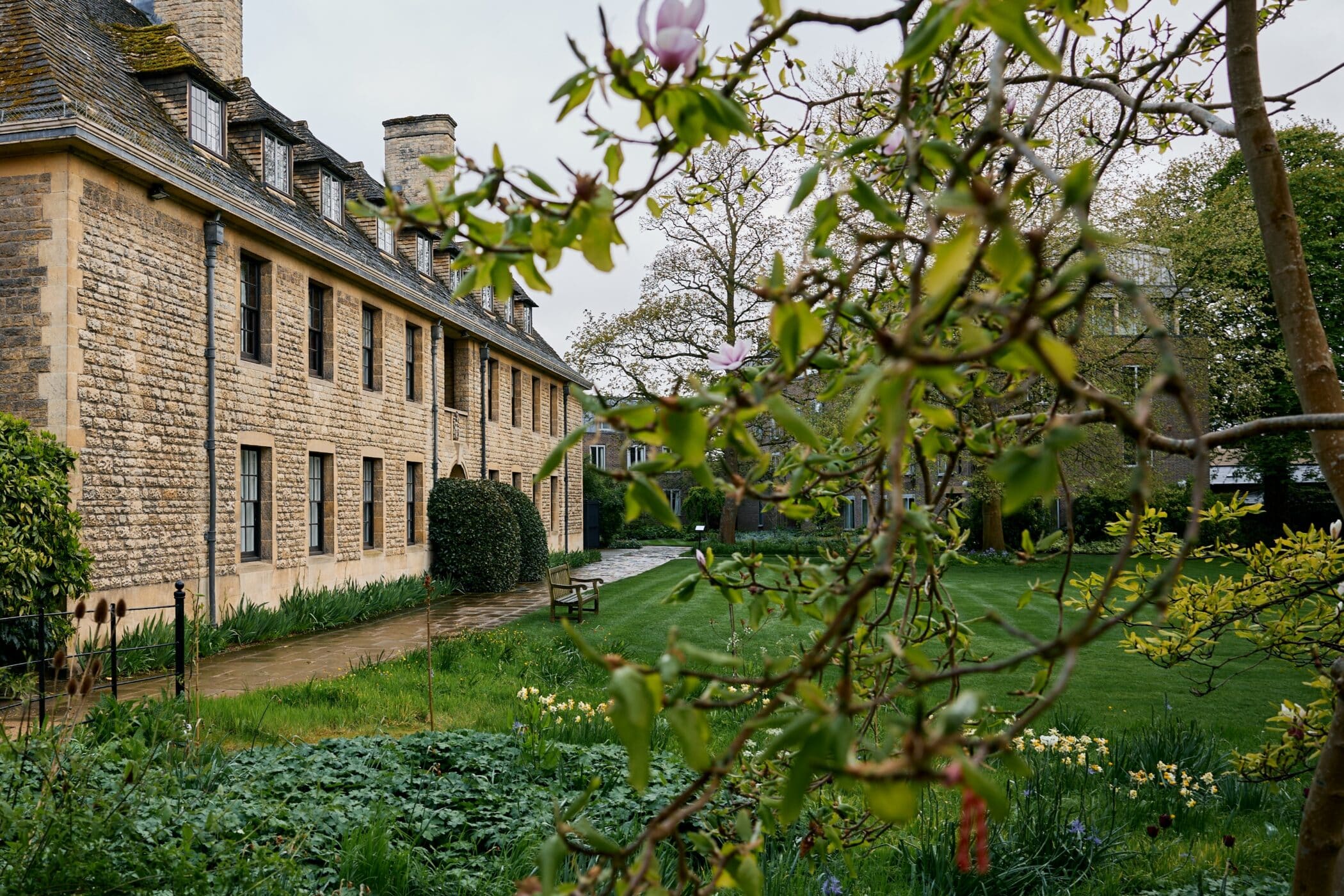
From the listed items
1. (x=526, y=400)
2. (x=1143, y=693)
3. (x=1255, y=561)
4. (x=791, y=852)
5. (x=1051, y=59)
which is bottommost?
(x=1143, y=693)

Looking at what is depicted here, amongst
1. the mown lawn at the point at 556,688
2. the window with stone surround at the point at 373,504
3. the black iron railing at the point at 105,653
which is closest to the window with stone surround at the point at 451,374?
the window with stone surround at the point at 373,504

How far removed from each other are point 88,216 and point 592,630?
748cm

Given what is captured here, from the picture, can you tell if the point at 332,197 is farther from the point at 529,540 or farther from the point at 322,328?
the point at 529,540

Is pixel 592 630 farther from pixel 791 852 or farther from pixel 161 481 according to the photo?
pixel 791 852

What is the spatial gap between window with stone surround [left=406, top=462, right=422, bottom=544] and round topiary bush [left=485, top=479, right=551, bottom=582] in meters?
2.17

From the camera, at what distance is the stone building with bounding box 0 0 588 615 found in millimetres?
8883

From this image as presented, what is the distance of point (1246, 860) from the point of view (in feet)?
12.9

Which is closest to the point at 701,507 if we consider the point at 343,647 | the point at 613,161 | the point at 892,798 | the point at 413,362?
the point at 413,362

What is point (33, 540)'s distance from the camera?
7.63 m

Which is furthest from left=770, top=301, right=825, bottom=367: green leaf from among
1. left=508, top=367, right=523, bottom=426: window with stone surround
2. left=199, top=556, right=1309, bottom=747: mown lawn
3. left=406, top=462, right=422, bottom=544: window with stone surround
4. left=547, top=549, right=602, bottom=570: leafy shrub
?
left=508, top=367, right=523, bottom=426: window with stone surround

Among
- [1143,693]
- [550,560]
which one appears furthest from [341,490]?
[1143,693]

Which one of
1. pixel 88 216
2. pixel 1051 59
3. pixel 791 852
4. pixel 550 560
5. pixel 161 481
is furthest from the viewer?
pixel 550 560

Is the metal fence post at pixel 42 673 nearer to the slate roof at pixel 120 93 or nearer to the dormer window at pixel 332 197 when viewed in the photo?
the slate roof at pixel 120 93

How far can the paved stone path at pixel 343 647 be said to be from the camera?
822cm
